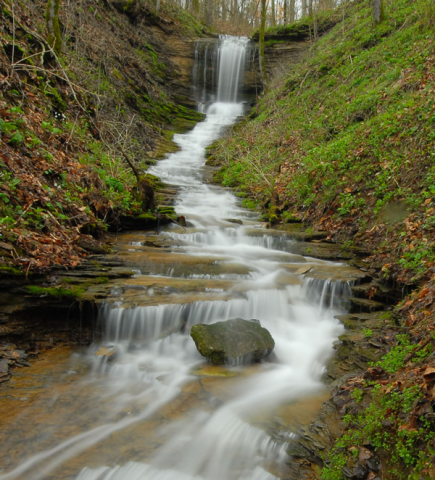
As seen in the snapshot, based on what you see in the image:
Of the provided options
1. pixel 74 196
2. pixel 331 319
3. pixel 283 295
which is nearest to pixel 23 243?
pixel 74 196

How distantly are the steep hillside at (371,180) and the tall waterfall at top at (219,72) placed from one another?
5.55m

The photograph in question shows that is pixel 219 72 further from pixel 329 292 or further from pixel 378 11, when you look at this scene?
pixel 329 292

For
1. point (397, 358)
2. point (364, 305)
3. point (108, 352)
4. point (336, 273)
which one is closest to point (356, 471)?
point (397, 358)

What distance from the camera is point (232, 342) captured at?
477 centimetres

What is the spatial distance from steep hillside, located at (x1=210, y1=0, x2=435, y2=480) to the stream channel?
74 cm

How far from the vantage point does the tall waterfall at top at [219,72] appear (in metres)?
23.5

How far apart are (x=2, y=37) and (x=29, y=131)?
281 cm

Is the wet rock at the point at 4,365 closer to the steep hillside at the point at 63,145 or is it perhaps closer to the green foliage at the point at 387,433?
the steep hillside at the point at 63,145

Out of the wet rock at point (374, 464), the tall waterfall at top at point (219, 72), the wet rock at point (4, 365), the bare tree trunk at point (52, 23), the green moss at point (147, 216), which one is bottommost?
the wet rock at point (4, 365)

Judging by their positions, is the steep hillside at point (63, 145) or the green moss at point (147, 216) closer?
the steep hillside at point (63, 145)

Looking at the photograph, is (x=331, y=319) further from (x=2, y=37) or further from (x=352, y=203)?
(x=2, y=37)

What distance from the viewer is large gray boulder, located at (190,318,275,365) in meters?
4.70

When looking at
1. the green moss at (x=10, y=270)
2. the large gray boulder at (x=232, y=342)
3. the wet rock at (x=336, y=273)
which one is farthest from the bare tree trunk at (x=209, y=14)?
the large gray boulder at (x=232, y=342)

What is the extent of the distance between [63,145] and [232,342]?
5836 mm
